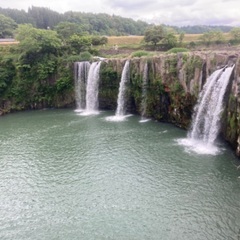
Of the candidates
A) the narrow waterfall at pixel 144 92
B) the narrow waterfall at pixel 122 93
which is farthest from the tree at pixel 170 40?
the narrow waterfall at pixel 144 92

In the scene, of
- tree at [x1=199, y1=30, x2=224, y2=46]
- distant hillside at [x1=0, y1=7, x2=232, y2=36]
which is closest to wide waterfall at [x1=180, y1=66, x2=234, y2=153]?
tree at [x1=199, y1=30, x2=224, y2=46]

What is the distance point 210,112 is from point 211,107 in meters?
0.43

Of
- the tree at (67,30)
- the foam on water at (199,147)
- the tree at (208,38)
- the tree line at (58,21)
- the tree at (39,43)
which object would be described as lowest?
the foam on water at (199,147)

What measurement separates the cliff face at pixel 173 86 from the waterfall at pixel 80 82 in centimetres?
291

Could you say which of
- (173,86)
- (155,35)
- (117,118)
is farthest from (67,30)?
(173,86)

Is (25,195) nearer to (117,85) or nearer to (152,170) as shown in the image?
(152,170)

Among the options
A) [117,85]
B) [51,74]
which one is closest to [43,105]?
[51,74]

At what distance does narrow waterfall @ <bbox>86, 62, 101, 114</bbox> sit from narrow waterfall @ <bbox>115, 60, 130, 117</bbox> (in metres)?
4.15

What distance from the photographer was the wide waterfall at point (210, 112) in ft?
70.6

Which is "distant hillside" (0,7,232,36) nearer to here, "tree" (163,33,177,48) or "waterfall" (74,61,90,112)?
"tree" (163,33,177,48)

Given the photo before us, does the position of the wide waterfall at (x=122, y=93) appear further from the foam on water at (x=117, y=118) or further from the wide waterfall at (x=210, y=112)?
the wide waterfall at (x=210, y=112)

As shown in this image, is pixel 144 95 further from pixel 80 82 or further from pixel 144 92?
pixel 80 82

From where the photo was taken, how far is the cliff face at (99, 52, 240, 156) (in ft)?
70.0

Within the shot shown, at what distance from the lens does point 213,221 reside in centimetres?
1334
